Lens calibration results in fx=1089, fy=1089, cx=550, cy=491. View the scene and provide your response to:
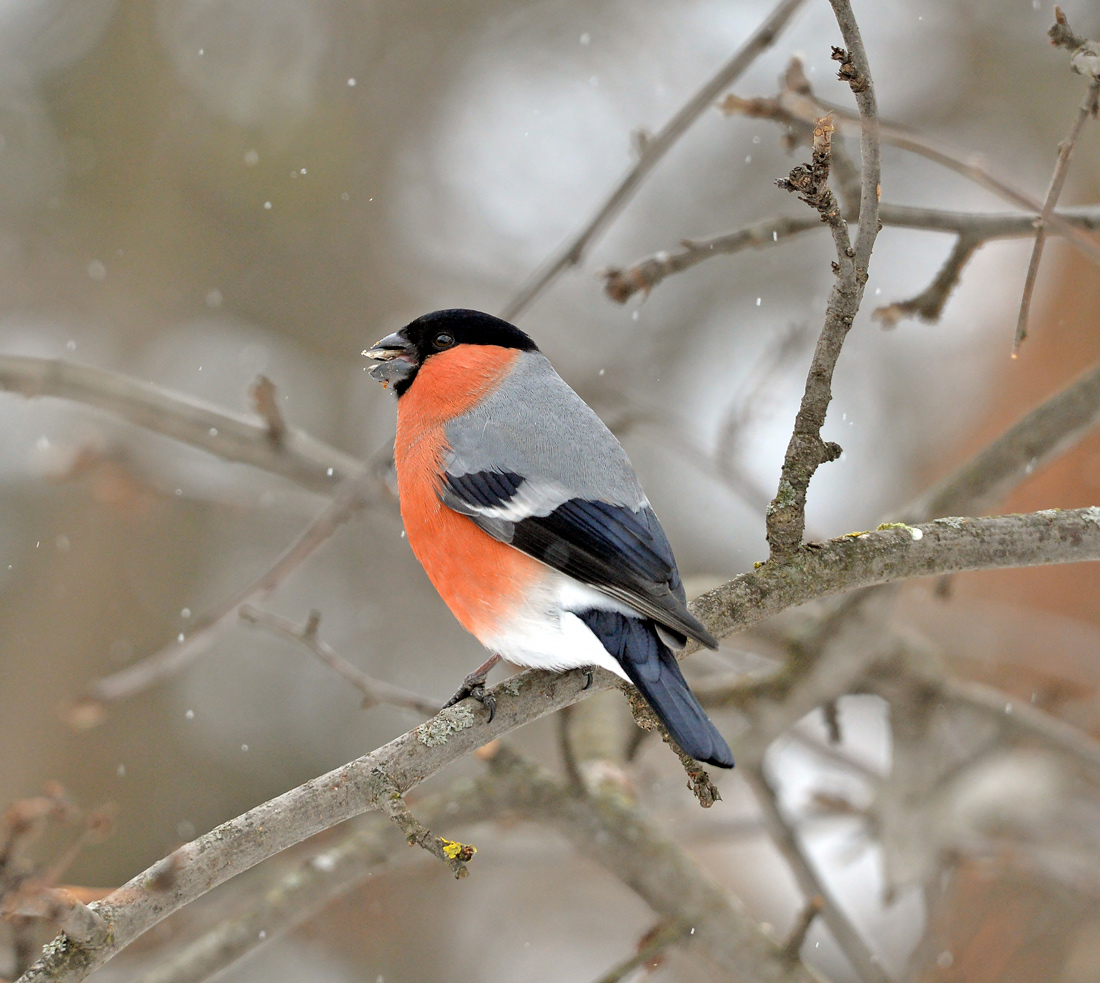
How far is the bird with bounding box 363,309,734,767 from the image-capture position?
2.14 meters

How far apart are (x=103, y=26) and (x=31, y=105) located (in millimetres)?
674

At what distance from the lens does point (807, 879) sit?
121 inches

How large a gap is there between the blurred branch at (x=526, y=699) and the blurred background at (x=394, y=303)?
Answer: 10.6 feet

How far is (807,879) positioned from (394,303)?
4.91 meters

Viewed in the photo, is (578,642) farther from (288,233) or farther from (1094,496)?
(288,233)

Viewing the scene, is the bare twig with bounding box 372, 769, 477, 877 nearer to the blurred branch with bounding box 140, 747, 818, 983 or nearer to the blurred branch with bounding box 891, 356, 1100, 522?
the blurred branch with bounding box 140, 747, 818, 983

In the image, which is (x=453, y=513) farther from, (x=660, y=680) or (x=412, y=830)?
(x=412, y=830)

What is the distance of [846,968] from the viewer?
5.15 m

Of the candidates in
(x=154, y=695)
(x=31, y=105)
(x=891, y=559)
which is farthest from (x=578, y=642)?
(x=31, y=105)

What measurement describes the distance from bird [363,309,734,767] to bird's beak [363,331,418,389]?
0.35 ft

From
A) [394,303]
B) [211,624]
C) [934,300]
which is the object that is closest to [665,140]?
[934,300]

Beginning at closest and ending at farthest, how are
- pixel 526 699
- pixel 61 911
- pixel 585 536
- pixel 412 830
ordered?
pixel 61 911 → pixel 412 830 → pixel 526 699 → pixel 585 536

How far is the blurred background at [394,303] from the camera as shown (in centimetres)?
609

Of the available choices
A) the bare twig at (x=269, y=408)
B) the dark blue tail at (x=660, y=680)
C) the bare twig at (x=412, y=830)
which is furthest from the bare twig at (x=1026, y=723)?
the bare twig at (x=269, y=408)
